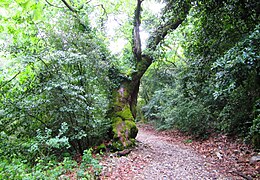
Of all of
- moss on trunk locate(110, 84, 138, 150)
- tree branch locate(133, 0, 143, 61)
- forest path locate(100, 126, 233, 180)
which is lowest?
forest path locate(100, 126, 233, 180)

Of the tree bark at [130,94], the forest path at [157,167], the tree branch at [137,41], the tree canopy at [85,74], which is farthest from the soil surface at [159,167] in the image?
the tree branch at [137,41]

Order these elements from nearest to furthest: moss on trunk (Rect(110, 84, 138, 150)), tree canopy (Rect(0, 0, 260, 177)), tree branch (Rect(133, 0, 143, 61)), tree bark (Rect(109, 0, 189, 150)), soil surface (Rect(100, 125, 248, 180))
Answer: tree canopy (Rect(0, 0, 260, 177)) → soil surface (Rect(100, 125, 248, 180)) → moss on trunk (Rect(110, 84, 138, 150)) → tree bark (Rect(109, 0, 189, 150)) → tree branch (Rect(133, 0, 143, 61))

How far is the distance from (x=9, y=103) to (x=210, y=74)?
5.32m

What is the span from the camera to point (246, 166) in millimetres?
4133

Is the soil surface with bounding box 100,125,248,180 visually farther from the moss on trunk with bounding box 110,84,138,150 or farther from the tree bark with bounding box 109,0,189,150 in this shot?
the tree bark with bounding box 109,0,189,150

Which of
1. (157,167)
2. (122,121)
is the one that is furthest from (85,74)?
(157,167)

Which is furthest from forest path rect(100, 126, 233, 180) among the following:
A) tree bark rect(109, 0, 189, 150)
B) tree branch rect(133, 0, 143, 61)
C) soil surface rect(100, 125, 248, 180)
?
tree branch rect(133, 0, 143, 61)

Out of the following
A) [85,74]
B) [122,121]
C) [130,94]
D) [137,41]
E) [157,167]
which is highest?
[137,41]

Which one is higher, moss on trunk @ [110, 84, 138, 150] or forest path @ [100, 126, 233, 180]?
moss on trunk @ [110, 84, 138, 150]

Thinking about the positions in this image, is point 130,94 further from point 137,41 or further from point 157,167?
point 157,167

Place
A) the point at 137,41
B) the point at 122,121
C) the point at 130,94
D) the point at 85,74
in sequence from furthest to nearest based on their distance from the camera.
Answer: the point at 137,41 → the point at 130,94 → the point at 122,121 → the point at 85,74

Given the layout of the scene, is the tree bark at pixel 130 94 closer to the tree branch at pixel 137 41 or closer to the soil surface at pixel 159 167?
Result: the tree branch at pixel 137 41

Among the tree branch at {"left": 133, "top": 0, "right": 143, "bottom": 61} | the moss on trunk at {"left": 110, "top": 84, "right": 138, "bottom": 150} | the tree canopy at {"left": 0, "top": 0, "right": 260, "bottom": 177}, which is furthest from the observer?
the tree branch at {"left": 133, "top": 0, "right": 143, "bottom": 61}

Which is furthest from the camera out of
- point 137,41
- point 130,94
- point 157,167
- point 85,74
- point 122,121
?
point 137,41
